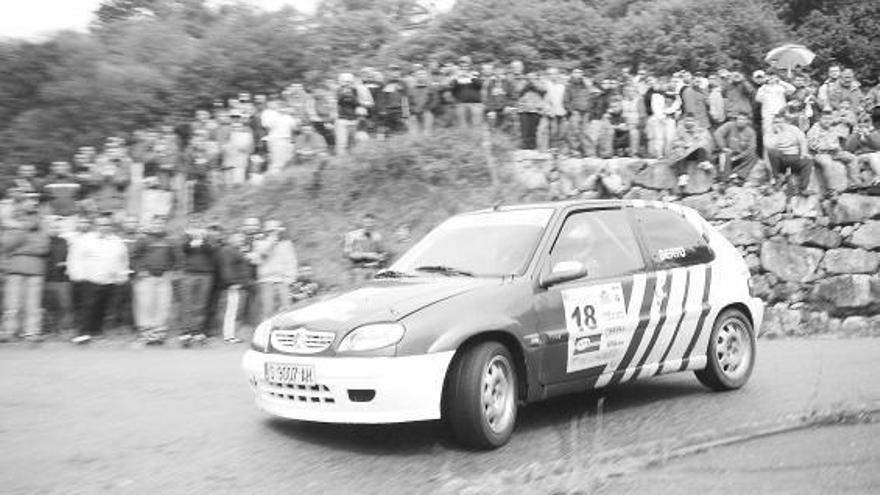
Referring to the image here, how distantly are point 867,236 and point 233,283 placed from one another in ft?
34.5

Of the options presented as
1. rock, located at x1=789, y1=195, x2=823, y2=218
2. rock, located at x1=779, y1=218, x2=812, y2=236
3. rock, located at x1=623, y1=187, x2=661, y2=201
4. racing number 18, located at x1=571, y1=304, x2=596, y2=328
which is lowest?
racing number 18, located at x1=571, y1=304, x2=596, y2=328

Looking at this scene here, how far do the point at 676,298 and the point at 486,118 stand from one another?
35.4ft

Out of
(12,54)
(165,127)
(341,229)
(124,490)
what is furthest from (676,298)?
(12,54)

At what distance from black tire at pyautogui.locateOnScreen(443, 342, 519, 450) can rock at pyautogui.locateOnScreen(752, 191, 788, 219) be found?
1156 cm

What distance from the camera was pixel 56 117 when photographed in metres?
20.2

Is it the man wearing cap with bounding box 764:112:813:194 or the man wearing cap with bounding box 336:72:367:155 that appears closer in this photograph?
the man wearing cap with bounding box 764:112:813:194

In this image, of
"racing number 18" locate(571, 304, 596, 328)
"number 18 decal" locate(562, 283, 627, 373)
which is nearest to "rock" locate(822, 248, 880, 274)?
"number 18 decal" locate(562, 283, 627, 373)

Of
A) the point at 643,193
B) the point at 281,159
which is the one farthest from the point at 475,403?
the point at 281,159

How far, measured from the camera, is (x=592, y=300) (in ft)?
24.5

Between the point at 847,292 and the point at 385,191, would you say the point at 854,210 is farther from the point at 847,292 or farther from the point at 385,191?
the point at 385,191

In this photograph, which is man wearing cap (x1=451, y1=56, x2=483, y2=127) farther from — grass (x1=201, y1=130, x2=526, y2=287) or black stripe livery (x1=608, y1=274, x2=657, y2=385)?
black stripe livery (x1=608, y1=274, x2=657, y2=385)

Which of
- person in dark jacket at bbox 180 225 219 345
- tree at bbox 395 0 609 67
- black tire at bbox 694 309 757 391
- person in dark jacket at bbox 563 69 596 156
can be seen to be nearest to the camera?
black tire at bbox 694 309 757 391

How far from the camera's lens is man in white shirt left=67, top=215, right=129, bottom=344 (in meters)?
13.8

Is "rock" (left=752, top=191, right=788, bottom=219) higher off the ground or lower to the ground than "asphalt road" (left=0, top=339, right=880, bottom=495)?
higher
